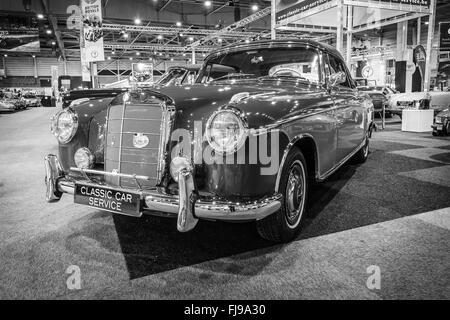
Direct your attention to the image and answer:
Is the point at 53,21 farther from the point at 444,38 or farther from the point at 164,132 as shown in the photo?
the point at 164,132

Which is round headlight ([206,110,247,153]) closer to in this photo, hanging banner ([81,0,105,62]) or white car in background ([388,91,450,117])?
white car in background ([388,91,450,117])

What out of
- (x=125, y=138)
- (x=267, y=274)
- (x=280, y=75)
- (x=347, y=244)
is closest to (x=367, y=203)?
(x=347, y=244)

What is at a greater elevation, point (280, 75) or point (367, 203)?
point (280, 75)

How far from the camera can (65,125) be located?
2.95 metres

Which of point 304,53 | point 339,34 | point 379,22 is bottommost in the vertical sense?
point 304,53

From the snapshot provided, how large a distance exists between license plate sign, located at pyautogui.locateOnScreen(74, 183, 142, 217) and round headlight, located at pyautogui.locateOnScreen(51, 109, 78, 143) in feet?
1.92

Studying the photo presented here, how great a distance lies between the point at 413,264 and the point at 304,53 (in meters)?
2.20

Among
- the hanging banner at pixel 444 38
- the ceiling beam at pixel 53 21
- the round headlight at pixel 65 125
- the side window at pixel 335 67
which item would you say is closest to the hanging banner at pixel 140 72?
the round headlight at pixel 65 125

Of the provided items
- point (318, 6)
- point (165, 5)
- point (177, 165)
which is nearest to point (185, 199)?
point (177, 165)

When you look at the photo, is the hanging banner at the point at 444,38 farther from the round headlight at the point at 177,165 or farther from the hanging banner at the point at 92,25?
the round headlight at the point at 177,165

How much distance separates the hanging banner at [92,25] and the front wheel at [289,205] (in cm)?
963

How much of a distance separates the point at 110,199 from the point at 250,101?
115 cm

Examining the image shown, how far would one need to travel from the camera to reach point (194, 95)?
2584 mm
